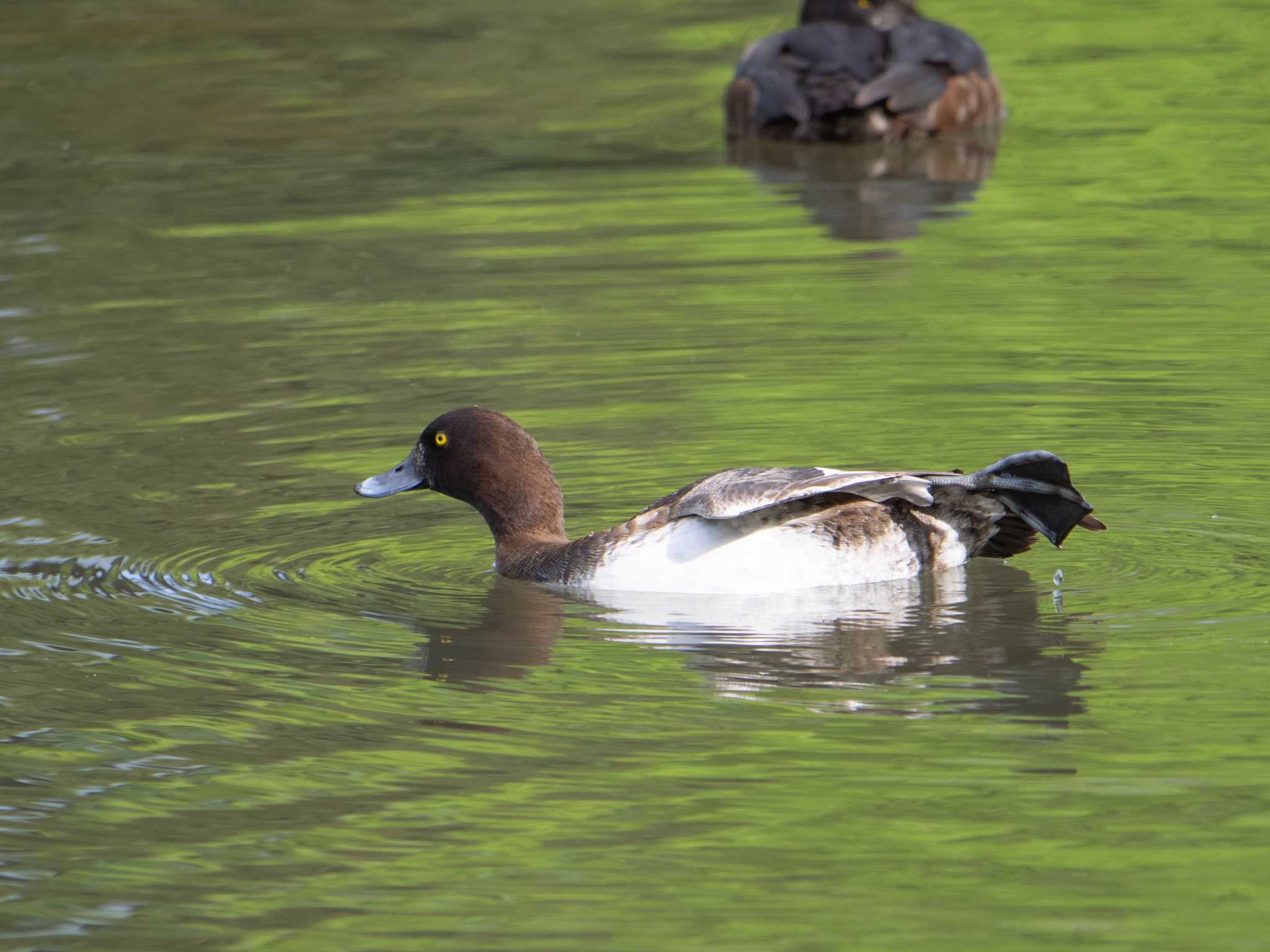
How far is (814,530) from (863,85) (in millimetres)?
9573

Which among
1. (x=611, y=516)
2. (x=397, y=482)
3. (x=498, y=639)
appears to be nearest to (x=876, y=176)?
(x=611, y=516)

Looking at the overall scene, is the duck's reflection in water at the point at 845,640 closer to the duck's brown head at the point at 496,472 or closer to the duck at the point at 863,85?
the duck's brown head at the point at 496,472

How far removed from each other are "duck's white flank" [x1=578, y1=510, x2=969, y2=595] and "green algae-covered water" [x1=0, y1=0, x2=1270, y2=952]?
0.12 meters

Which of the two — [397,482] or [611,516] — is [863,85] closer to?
[611,516]

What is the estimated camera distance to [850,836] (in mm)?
5703

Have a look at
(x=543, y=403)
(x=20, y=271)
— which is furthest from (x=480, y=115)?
(x=543, y=403)

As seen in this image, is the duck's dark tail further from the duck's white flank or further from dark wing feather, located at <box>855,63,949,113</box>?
dark wing feather, located at <box>855,63,949,113</box>

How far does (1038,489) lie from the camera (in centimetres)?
777

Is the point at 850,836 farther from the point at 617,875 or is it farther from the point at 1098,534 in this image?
the point at 1098,534

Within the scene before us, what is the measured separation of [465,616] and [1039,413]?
11.4 ft

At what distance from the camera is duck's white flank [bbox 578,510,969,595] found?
26.2ft

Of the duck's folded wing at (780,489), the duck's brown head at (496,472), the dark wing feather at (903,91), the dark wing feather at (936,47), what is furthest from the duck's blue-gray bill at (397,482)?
the dark wing feather at (936,47)

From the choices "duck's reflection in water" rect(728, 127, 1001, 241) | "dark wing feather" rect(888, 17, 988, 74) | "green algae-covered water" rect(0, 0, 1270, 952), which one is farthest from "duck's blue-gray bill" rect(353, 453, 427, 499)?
"dark wing feather" rect(888, 17, 988, 74)

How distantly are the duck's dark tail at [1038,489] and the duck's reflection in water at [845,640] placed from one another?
0.30 m
